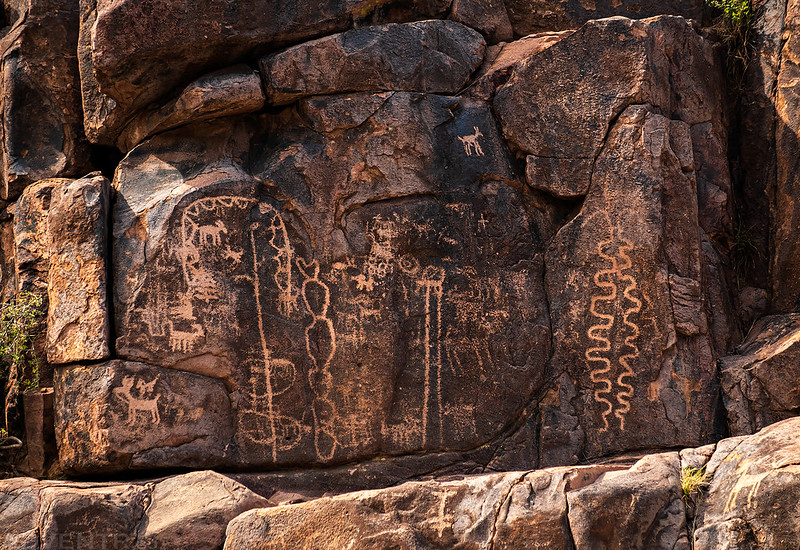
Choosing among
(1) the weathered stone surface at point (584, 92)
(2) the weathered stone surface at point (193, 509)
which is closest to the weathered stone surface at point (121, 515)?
(2) the weathered stone surface at point (193, 509)

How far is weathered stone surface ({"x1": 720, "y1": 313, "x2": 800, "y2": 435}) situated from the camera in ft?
19.7

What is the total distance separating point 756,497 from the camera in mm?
4453

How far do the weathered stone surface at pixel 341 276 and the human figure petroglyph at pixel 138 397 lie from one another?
6.4 inches

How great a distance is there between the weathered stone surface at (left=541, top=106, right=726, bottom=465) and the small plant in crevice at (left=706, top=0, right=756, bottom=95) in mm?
1027

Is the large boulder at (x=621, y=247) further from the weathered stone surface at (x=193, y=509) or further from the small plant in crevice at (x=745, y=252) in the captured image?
the weathered stone surface at (x=193, y=509)

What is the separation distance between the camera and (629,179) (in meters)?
6.27

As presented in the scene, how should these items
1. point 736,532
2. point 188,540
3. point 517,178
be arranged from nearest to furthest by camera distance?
point 736,532 → point 188,540 → point 517,178

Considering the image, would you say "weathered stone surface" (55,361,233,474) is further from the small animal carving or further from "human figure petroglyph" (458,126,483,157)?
"human figure petroglyph" (458,126,483,157)

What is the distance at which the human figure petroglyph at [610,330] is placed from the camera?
6137 millimetres

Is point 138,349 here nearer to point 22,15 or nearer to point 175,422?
point 175,422

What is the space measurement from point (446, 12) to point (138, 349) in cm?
325

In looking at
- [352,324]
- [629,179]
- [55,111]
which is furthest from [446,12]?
[55,111]

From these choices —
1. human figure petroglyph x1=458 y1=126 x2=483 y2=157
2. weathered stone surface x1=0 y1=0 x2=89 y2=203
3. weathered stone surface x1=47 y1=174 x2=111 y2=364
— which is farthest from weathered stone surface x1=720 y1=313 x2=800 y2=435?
weathered stone surface x1=0 y1=0 x2=89 y2=203

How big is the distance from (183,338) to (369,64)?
2.22 metres
